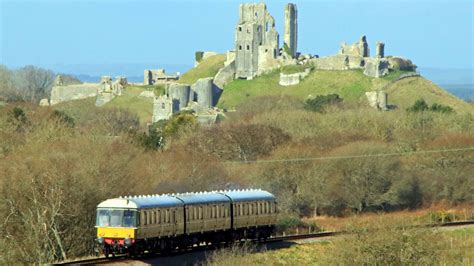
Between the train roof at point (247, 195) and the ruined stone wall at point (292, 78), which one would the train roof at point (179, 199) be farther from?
the ruined stone wall at point (292, 78)

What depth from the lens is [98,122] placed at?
390 feet

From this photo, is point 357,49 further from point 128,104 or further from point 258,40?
point 128,104

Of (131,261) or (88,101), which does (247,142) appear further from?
(88,101)

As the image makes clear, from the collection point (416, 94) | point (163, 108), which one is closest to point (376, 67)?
point (416, 94)

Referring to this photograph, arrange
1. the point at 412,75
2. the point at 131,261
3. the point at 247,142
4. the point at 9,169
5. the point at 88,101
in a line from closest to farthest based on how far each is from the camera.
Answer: the point at 131,261 < the point at 9,169 < the point at 247,142 < the point at 412,75 < the point at 88,101

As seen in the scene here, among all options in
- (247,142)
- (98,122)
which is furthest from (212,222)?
(98,122)

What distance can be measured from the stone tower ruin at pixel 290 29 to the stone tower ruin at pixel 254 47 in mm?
1630

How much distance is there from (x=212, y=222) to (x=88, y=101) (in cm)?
11051

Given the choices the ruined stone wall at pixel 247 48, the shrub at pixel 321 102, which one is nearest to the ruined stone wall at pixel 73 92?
the ruined stone wall at pixel 247 48

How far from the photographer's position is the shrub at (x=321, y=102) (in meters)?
128

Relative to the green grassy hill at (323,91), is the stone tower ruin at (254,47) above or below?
above

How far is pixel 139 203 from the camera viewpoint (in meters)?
44.2

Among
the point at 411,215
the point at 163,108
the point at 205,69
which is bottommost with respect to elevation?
the point at 411,215

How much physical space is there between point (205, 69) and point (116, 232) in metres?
121
